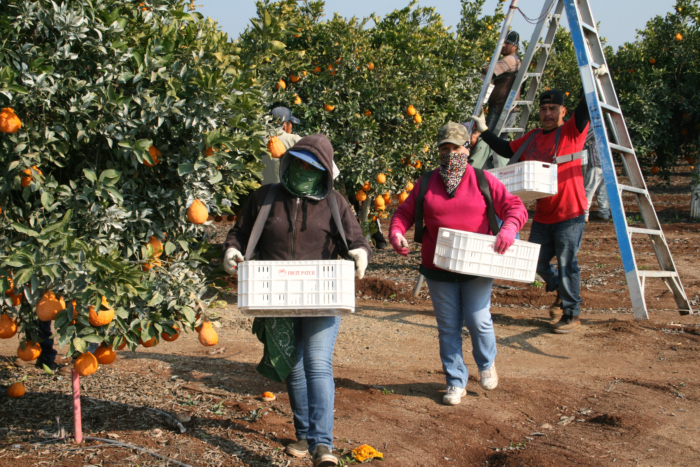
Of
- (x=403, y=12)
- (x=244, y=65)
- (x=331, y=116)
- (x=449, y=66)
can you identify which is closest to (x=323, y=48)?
(x=331, y=116)

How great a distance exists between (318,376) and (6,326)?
1.52 metres

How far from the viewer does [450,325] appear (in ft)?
13.0

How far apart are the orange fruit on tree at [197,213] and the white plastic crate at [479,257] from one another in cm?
139

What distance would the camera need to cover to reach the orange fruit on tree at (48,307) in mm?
2600

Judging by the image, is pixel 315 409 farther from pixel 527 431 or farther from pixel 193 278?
pixel 527 431

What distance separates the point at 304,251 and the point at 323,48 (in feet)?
15.5

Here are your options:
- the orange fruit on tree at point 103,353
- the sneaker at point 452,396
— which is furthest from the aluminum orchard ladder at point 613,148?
the orange fruit on tree at point 103,353

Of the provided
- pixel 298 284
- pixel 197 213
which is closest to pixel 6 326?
pixel 197 213

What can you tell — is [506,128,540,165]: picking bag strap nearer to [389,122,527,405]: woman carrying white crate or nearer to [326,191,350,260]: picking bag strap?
[389,122,527,405]: woman carrying white crate

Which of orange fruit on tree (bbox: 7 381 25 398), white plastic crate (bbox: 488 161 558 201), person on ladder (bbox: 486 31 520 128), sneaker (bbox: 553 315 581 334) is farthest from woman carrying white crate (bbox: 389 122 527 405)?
person on ladder (bbox: 486 31 520 128)

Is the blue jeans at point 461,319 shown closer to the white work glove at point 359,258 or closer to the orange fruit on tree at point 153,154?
the white work glove at point 359,258

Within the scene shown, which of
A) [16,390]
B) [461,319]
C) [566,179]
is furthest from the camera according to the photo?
[566,179]

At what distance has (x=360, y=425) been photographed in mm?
3641

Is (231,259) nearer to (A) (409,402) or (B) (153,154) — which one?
(B) (153,154)
